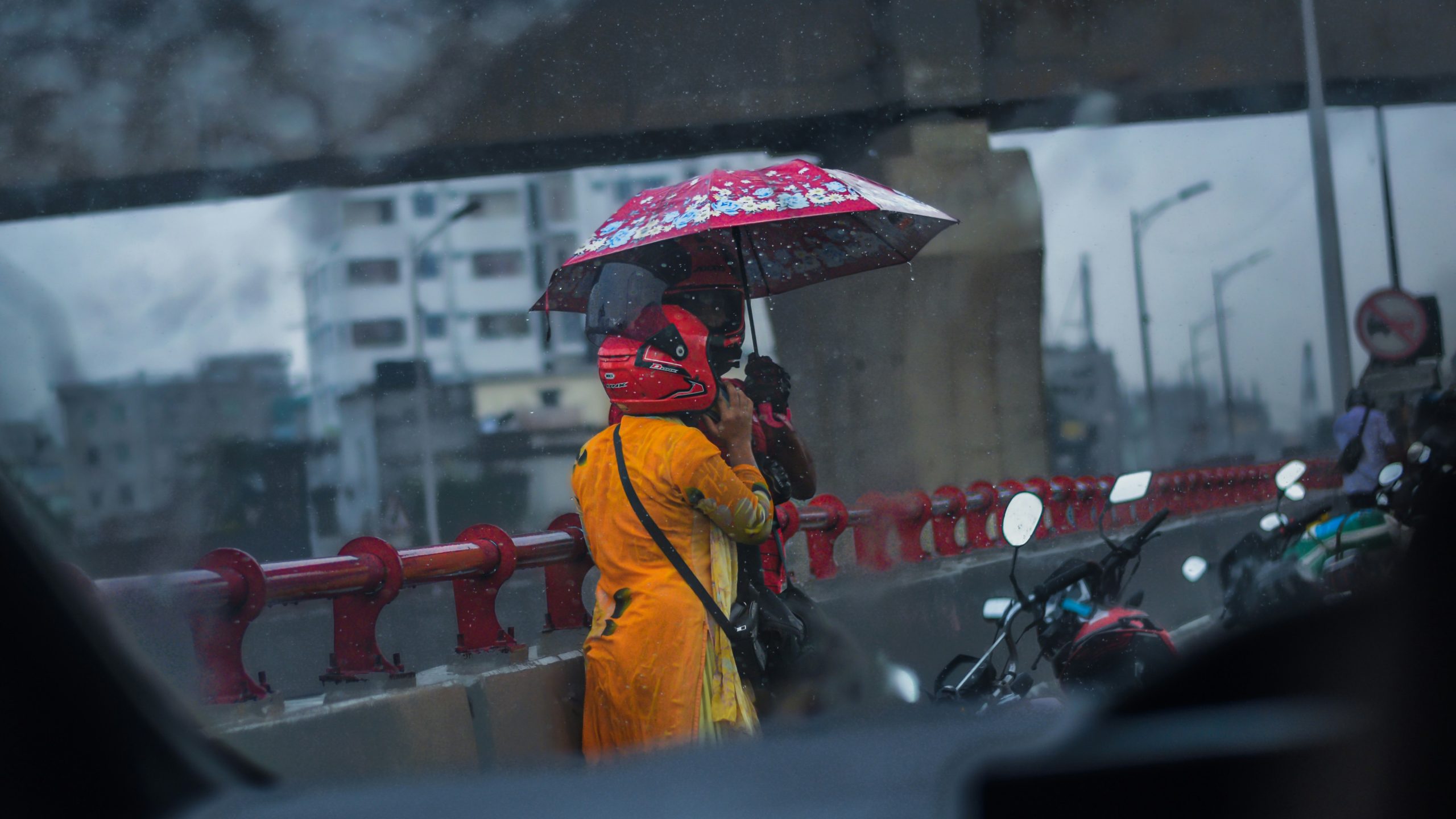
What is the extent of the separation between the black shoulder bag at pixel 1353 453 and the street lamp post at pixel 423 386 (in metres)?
32.4

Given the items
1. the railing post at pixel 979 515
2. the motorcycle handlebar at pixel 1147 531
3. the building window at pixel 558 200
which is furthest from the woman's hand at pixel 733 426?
the building window at pixel 558 200

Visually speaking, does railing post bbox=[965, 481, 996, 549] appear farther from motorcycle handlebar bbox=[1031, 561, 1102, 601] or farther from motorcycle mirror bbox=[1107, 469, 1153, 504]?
motorcycle mirror bbox=[1107, 469, 1153, 504]

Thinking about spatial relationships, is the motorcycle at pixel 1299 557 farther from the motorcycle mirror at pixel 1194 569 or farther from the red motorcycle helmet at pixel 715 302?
the red motorcycle helmet at pixel 715 302

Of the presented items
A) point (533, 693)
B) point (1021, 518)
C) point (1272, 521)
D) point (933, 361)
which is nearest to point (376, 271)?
point (933, 361)

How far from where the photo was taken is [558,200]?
30266 mm

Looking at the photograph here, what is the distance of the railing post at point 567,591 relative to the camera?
12.2 feet

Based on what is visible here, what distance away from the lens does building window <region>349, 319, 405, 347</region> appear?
38.4 meters

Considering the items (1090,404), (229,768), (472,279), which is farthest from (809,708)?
(472,279)

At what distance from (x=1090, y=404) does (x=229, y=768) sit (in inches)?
1003

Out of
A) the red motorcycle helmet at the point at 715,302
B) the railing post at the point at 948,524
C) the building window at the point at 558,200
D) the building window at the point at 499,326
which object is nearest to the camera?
the red motorcycle helmet at the point at 715,302

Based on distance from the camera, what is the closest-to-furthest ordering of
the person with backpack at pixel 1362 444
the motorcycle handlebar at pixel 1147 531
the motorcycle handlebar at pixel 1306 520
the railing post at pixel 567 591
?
the motorcycle handlebar at pixel 1147 531 < the railing post at pixel 567 591 < the motorcycle handlebar at pixel 1306 520 < the person with backpack at pixel 1362 444

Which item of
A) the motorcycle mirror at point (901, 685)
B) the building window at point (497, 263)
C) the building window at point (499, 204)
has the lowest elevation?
the motorcycle mirror at point (901, 685)

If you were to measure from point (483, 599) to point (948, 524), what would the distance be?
11.1 feet

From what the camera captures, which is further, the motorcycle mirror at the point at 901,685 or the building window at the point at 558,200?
the building window at the point at 558,200
